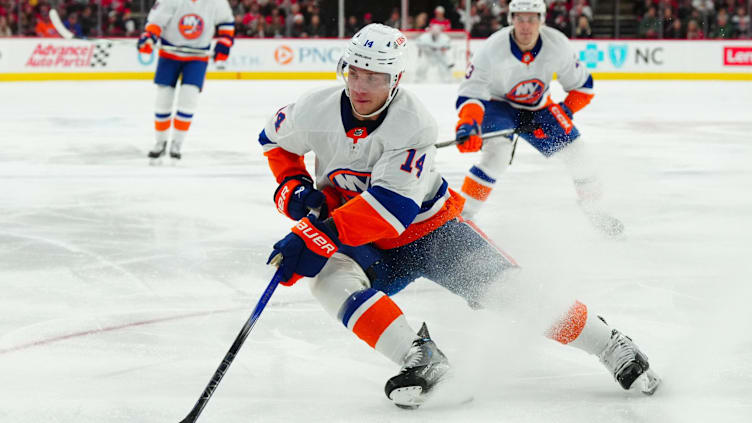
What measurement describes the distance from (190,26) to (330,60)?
240 inches

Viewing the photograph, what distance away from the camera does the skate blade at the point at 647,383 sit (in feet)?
6.89

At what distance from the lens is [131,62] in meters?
11.2

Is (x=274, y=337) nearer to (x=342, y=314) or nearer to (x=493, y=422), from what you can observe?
(x=342, y=314)

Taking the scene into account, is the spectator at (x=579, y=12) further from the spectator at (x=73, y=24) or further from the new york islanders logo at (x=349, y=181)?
the new york islanders logo at (x=349, y=181)

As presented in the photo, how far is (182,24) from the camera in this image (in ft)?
19.2

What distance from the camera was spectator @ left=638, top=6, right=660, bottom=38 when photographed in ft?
40.0

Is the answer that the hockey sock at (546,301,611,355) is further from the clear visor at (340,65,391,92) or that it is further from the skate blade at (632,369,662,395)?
the clear visor at (340,65,391,92)

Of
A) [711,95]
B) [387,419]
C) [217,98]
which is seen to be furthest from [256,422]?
[711,95]

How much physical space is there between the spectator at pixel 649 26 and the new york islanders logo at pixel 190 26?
778 cm

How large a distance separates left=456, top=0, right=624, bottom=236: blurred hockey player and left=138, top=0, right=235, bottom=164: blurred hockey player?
7.75 feet

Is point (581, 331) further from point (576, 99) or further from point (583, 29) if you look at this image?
point (583, 29)

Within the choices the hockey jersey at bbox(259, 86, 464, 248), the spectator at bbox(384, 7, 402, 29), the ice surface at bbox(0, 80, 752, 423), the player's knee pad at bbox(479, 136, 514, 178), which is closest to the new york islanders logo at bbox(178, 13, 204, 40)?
the ice surface at bbox(0, 80, 752, 423)

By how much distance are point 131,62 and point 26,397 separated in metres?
9.61

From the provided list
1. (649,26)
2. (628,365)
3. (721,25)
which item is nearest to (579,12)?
(649,26)
